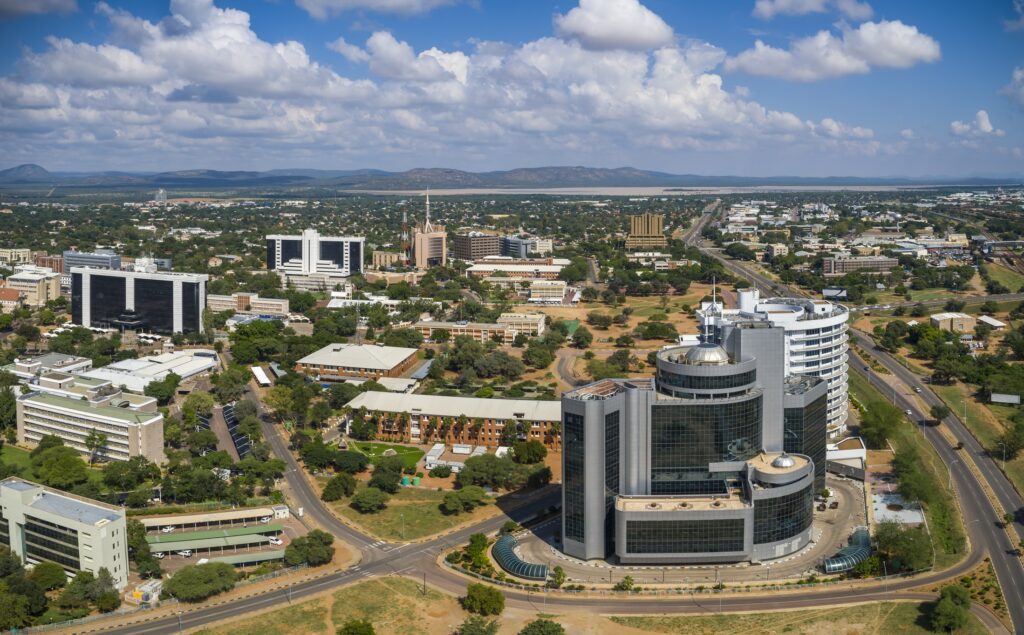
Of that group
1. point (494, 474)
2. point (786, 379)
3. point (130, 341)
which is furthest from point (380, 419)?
point (130, 341)

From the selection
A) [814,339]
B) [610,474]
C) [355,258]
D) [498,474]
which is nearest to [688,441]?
[610,474]

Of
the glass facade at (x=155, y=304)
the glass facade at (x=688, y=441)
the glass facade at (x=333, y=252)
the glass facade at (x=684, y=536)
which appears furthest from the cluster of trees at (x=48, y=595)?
the glass facade at (x=333, y=252)

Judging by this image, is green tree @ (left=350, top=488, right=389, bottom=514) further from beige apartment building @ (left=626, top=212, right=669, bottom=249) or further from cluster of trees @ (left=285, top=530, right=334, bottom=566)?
beige apartment building @ (left=626, top=212, right=669, bottom=249)

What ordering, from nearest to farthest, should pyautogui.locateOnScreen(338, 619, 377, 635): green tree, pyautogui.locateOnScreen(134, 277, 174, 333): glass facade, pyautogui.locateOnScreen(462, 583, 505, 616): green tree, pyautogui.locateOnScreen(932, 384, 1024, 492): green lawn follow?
pyautogui.locateOnScreen(338, 619, 377, 635): green tree < pyautogui.locateOnScreen(462, 583, 505, 616): green tree < pyautogui.locateOnScreen(932, 384, 1024, 492): green lawn < pyautogui.locateOnScreen(134, 277, 174, 333): glass facade

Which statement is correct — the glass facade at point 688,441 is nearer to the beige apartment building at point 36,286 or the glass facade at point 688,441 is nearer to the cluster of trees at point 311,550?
the cluster of trees at point 311,550

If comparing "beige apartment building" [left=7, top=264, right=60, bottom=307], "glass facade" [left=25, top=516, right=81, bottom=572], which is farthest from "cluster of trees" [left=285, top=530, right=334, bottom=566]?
"beige apartment building" [left=7, top=264, right=60, bottom=307]

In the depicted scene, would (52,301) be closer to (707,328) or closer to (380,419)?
(380,419)
